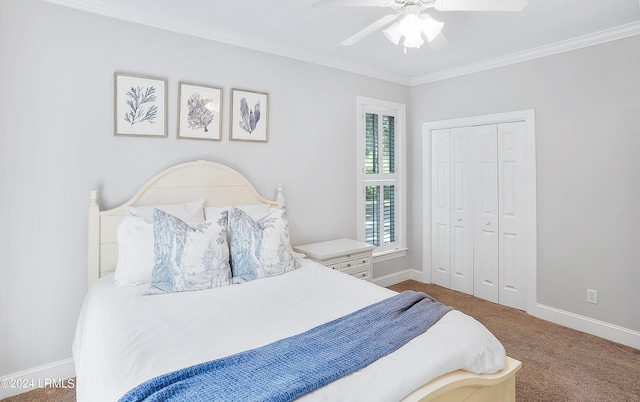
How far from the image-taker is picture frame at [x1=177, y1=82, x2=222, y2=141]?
2.73 metres

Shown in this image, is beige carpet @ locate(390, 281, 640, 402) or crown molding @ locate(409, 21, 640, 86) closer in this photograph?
beige carpet @ locate(390, 281, 640, 402)

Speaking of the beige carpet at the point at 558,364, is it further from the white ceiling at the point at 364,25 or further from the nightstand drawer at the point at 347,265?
the white ceiling at the point at 364,25

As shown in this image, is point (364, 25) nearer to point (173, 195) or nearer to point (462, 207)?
point (173, 195)

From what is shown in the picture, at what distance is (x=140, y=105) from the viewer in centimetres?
254

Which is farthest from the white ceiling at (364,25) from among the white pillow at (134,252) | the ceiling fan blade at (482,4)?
the white pillow at (134,252)

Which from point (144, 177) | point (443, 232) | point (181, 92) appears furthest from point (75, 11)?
point (443, 232)

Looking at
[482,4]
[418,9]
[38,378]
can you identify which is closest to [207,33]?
[418,9]

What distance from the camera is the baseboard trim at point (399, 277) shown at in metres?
4.18

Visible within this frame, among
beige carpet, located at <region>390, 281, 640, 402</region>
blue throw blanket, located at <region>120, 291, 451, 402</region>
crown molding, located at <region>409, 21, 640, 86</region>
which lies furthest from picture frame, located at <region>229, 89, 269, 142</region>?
beige carpet, located at <region>390, 281, 640, 402</region>

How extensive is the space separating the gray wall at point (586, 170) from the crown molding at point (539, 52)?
0.16ft

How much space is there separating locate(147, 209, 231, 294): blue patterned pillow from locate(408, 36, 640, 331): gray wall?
3007mm

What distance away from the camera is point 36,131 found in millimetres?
2213

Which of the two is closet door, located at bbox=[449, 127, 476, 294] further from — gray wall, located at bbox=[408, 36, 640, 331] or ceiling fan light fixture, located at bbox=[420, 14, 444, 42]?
ceiling fan light fixture, located at bbox=[420, 14, 444, 42]

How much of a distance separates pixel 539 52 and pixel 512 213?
61.3 inches
